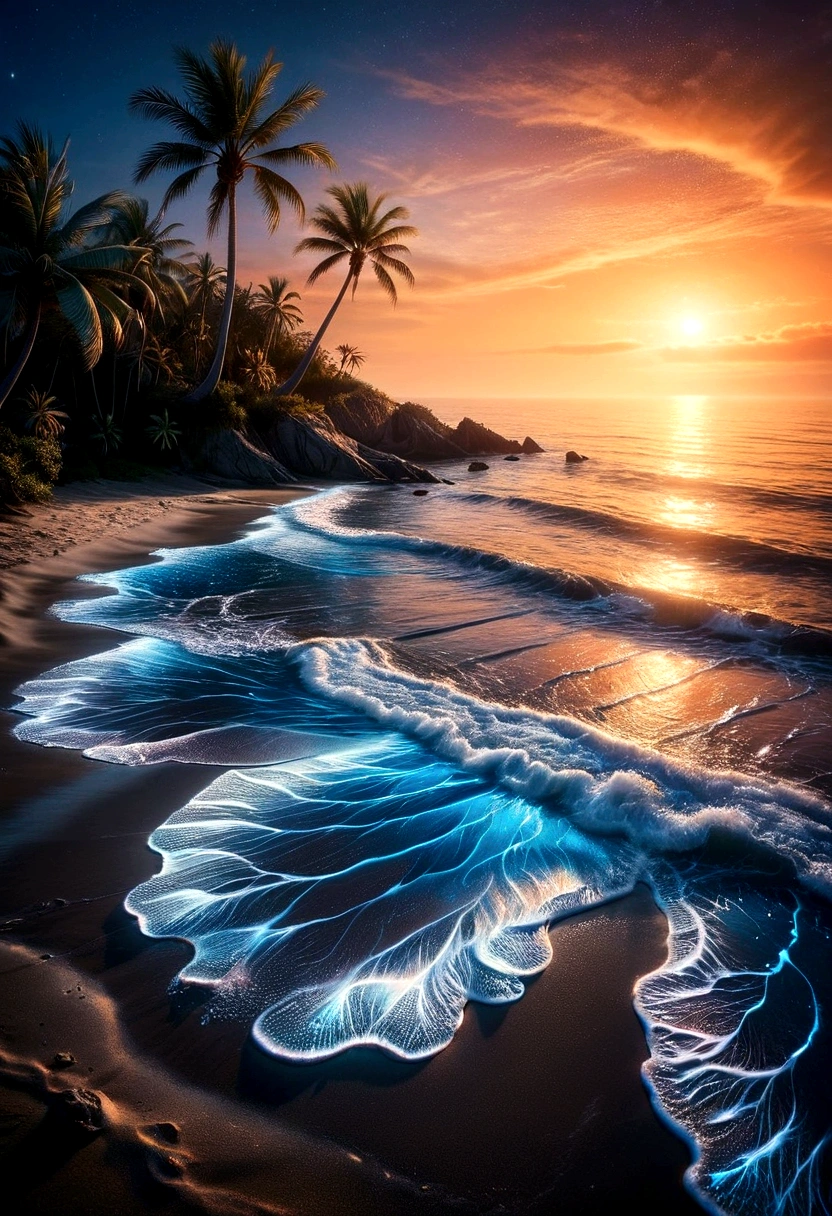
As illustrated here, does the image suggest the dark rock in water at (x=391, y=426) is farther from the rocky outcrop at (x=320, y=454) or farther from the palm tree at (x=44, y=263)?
the palm tree at (x=44, y=263)

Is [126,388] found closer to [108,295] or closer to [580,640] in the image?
[108,295]

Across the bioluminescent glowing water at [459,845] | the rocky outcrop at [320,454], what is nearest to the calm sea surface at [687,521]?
the rocky outcrop at [320,454]

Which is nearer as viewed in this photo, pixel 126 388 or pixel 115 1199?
pixel 115 1199

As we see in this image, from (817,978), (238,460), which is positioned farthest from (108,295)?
(817,978)

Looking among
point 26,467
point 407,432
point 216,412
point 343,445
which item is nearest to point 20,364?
point 26,467

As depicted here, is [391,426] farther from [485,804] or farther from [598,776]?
[485,804]

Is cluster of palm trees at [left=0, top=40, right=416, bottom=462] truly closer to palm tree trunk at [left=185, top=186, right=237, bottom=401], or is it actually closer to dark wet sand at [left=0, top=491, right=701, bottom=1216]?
palm tree trunk at [left=185, top=186, right=237, bottom=401]
